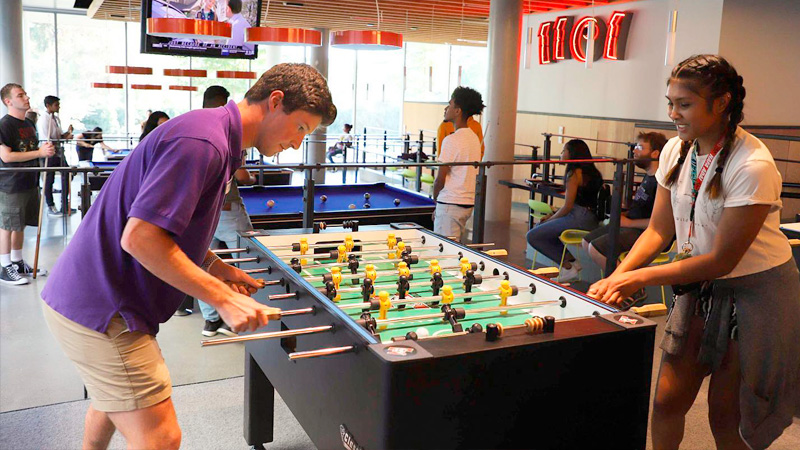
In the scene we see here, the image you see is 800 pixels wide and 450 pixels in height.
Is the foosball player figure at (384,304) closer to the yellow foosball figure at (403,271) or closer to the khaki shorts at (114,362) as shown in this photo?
the yellow foosball figure at (403,271)

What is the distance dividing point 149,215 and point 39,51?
1555 cm

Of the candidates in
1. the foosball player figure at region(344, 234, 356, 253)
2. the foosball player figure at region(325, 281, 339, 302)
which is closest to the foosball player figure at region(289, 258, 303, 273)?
the foosball player figure at region(325, 281, 339, 302)

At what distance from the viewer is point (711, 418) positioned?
93.0 inches

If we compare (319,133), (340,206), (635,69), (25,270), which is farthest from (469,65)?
(25,270)

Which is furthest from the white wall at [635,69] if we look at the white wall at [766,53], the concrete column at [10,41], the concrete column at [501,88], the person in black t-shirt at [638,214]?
the concrete column at [10,41]

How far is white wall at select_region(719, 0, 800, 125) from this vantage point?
8.04 metres

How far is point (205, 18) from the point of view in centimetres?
754

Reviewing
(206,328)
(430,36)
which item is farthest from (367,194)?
(430,36)

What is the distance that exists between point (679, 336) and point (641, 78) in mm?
7416

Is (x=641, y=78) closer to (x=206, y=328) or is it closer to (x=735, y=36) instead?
(x=735, y=36)

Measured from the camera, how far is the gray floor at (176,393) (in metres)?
3.04

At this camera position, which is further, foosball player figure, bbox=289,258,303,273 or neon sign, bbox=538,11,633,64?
neon sign, bbox=538,11,633,64

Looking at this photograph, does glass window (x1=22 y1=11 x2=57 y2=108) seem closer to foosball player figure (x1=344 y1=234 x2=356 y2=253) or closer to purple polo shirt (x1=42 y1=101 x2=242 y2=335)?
foosball player figure (x1=344 y1=234 x2=356 y2=253)

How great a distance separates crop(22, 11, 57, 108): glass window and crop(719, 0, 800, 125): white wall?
43.2 feet
